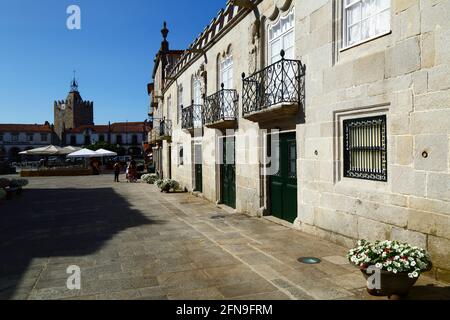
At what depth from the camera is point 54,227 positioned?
28.6ft

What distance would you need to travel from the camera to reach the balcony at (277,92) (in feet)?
25.2

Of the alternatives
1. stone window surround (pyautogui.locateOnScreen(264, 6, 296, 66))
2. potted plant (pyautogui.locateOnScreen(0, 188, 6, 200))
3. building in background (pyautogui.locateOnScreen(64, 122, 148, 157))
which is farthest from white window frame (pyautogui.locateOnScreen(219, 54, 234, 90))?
building in background (pyautogui.locateOnScreen(64, 122, 148, 157))

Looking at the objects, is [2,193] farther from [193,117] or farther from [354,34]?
[354,34]

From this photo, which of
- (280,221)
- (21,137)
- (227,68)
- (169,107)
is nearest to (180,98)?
(169,107)

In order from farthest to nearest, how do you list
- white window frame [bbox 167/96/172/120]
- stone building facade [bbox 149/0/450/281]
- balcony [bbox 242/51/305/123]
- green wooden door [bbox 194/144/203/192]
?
white window frame [bbox 167/96/172/120] < green wooden door [bbox 194/144/203/192] < balcony [bbox 242/51/305/123] < stone building facade [bbox 149/0/450/281]

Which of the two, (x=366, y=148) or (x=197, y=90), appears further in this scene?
(x=197, y=90)

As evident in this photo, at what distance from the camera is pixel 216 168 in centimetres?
1269

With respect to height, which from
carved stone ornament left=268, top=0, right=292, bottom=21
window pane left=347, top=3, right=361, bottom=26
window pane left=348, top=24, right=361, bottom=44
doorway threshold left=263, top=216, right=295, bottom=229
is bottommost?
doorway threshold left=263, top=216, right=295, bottom=229

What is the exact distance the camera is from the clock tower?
266 ft

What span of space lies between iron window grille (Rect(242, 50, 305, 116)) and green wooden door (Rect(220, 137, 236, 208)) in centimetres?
221

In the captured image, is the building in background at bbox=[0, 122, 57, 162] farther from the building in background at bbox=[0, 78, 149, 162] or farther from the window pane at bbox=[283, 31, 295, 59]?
the window pane at bbox=[283, 31, 295, 59]

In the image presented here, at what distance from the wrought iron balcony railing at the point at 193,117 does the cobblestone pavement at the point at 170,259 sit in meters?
5.12

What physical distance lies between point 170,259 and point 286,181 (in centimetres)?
385
